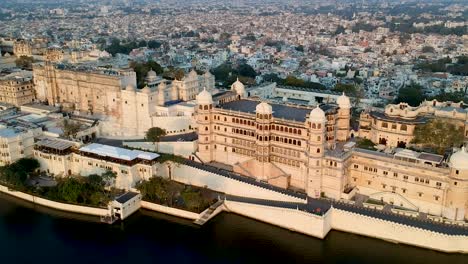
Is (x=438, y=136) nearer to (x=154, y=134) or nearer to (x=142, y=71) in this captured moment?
(x=154, y=134)

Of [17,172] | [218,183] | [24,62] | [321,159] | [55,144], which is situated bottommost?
[218,183]

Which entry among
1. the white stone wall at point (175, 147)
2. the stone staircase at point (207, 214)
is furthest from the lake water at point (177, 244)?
the white stone wall at point (175, 147)

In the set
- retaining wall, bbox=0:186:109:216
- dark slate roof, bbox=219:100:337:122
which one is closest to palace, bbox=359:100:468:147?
dark slate roof, bbox=219:100:337:122

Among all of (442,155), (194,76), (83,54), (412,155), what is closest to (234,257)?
(412,155)

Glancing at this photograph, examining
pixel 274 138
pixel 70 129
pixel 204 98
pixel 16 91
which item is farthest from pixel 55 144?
pixel 274 138

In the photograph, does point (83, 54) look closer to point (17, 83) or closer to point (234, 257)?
point (17, 83)

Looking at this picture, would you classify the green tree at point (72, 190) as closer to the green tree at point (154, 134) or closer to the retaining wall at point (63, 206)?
the retaining wall at point (63, 206)

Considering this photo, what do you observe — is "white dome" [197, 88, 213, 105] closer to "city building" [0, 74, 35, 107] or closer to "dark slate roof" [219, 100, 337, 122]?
"dark slate roof" [219, 100, 337, 122]
